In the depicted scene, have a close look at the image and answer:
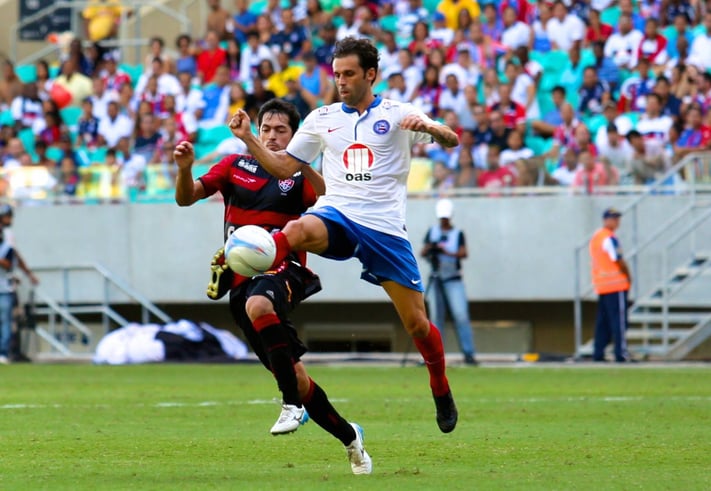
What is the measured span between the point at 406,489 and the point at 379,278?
1.64 meters

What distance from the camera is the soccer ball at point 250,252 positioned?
7609 millimetres

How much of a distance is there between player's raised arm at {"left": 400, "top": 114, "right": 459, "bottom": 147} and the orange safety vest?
12.3 meters

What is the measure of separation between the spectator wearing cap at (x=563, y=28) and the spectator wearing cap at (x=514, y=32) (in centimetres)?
39

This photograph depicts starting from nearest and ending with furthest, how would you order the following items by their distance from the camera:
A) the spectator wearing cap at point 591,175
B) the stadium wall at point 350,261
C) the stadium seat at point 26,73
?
the spectator wearing cap at point 591,175 < the stadium wall at point 350,261 < the stadium seat at point 26,73

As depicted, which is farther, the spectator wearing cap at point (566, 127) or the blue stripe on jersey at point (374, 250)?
the spectator wearing cap at point (566, 127)

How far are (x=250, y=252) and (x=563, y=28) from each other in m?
17.9

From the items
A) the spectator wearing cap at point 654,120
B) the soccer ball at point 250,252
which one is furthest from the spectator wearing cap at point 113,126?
the soccer ball at point 250,252

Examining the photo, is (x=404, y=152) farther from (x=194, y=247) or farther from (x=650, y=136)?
(x=194, y=247)

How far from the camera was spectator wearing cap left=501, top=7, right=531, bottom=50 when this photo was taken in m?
24.9

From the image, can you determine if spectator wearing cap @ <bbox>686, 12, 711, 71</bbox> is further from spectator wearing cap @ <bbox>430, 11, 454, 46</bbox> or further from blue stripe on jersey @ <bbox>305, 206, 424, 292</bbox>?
blue stripe on jersey @ <bbox>305, 206, 424, 292</bbox>

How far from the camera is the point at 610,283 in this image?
66.1 feet

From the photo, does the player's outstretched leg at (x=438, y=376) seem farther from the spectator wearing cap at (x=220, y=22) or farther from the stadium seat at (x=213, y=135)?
the spectator wearing cap at (x=220, y=22)

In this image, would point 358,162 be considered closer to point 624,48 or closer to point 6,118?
point 624,48

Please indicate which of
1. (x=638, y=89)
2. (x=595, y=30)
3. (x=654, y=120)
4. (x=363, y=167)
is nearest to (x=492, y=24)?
(x=595, y=30)
